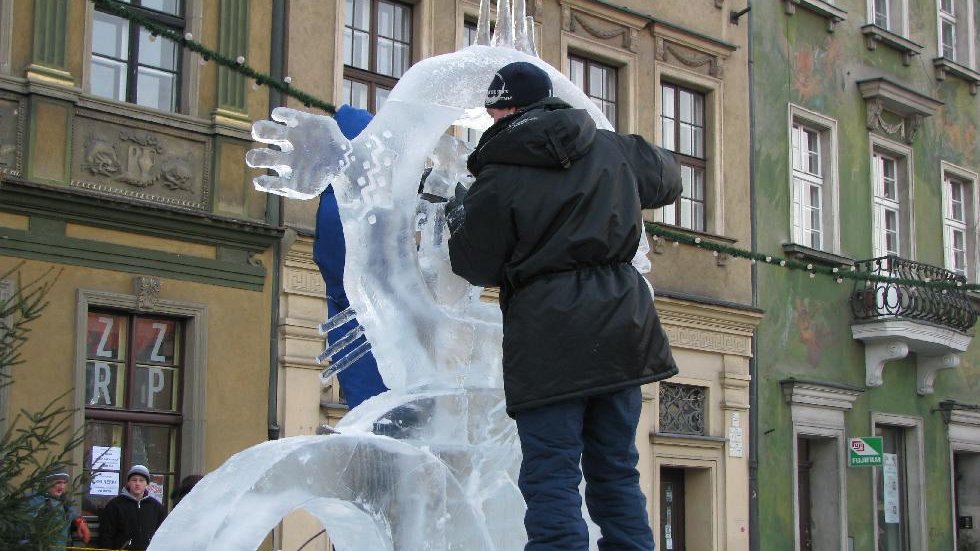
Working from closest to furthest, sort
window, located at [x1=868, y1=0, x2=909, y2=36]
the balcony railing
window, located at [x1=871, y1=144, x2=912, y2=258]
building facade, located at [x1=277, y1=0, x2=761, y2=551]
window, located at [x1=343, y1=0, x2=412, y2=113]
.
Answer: window, located at [x1=343, y1=0, x2=412, y2=113] → building facade, located at [x1=277, y1=0, x2=761, y2=551] → the balcony railing → window, located at [x1=871, y1=144, x2=912, y2=258] → window, located at [x1=868, y1=0, x2=909, y2=36]

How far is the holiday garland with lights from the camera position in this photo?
1130 cm

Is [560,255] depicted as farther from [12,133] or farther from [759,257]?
[759,257]

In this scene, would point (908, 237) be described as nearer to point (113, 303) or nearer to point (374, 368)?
point (113, 303)

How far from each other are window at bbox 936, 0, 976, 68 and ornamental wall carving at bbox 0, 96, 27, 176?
1560cm

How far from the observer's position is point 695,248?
19.5m

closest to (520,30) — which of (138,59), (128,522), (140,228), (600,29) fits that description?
(128,522)

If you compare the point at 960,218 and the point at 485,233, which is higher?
the point at 960,218

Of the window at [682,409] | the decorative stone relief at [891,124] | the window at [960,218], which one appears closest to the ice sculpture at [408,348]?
the window at [682,409]

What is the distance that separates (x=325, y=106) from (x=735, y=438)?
9.20 m

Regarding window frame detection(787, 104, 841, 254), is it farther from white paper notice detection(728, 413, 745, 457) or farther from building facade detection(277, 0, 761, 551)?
white paper notice detection(728, 413, 745, 457)

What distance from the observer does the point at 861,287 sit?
21.6 metres

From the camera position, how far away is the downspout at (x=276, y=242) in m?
14.8

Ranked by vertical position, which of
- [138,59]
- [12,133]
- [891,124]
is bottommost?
[12,133]

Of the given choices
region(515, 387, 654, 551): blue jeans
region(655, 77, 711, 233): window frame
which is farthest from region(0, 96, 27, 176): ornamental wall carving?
region(515, 387, 654, 551): blue jeans
